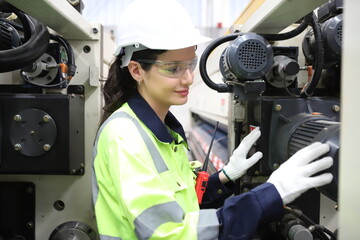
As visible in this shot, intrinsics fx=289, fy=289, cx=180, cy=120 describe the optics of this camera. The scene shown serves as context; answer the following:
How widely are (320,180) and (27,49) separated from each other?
3.09ft

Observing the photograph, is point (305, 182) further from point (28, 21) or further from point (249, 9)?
point (28, 21)

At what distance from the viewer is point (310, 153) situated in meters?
0.67

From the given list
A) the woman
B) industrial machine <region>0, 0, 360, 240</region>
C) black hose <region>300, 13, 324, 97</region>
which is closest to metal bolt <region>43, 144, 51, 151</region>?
industrial machine <region>0, 0, 360, 240</region>

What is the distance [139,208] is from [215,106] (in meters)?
1.60

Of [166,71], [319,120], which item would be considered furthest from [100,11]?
[319,120]

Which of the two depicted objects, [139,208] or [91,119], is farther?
[91,119]

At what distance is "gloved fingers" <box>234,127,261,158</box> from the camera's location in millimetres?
1052

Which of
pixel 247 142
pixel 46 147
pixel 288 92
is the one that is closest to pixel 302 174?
pixel 247 142

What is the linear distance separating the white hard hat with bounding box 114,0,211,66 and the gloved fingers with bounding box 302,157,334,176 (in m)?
0.49

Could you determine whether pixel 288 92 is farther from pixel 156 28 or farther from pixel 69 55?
pixel 69 55

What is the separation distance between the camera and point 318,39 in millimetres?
933

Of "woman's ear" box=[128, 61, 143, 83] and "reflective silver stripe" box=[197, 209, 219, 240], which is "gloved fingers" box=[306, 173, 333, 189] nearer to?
"reflective silver stripe" box=[197, 209, 219, 240]

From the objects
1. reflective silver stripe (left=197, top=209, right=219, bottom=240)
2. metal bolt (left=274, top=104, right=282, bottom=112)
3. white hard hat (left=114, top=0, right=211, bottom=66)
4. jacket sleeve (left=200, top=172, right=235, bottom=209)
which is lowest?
jacket sleeve (left=200, top=172, right=235, bottom=209)

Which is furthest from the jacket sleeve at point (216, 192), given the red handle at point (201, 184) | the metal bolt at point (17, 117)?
the metal bolt at point (17, 117)
